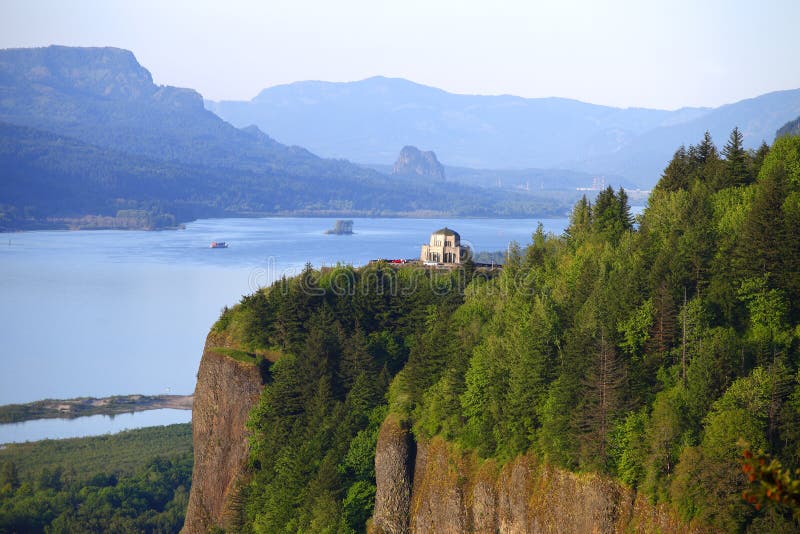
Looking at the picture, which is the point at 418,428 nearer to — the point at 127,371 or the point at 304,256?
the point at 127,371

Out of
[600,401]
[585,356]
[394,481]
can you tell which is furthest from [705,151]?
[600,401]

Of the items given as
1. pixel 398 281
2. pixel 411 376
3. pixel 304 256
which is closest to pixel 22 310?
pixel 304 256

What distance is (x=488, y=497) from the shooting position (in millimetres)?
→ 31953

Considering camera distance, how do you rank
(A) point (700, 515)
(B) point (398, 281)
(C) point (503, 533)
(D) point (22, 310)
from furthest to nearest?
(D) point (22, 310) < (B) point (398, 281) < (C) point (503, 533) < (A) point (700, 515)

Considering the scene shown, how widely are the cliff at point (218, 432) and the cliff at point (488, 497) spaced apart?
29.5 feet

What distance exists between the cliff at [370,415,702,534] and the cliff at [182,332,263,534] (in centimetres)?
898

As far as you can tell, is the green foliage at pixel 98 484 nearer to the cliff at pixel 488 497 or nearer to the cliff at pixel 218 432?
the cliff at pixel 218 432

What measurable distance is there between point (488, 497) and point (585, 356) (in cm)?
457

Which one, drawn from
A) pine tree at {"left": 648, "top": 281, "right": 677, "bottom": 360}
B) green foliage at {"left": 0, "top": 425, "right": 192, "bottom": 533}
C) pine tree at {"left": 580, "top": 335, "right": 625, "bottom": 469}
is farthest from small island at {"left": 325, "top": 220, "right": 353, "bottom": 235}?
pine tree at {"left": 580, "top": 335, "right": 625, "bottom": 469}

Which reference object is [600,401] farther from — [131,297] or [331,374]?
[131,297]

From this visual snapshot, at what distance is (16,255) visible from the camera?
179 metres

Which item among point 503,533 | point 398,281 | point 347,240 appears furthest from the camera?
point 347,240

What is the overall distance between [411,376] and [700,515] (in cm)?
1370

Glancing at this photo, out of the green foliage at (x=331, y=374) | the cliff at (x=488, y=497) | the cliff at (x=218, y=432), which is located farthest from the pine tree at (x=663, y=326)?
the cliff at (x=218, y=432)
